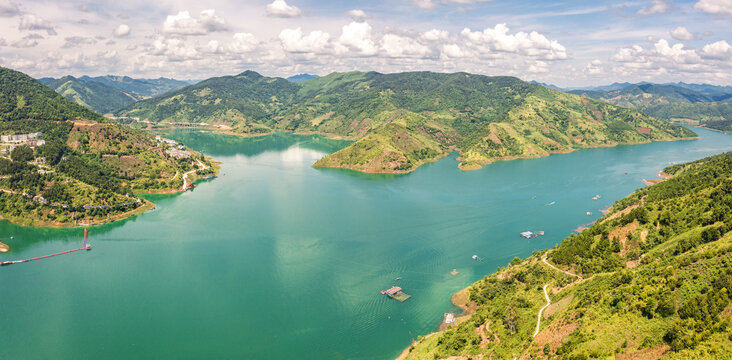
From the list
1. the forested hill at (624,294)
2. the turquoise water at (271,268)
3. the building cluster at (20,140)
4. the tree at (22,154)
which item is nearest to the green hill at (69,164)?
the tree at (22,154)

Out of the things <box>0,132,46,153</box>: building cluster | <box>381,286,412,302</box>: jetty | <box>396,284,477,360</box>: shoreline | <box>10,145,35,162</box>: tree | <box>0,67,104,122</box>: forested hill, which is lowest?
<box>396,284,477,360</box>: shoreline

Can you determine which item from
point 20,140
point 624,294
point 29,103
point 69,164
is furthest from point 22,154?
point 624,294

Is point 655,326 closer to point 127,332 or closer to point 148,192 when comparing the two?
point 127,332

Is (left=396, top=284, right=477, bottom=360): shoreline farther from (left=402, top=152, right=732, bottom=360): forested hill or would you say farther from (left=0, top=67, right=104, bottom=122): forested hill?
(left=0, top=67, right=104, bottom=122): forested hill

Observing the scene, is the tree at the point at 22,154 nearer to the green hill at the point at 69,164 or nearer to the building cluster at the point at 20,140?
the green hill at the point at 69,164

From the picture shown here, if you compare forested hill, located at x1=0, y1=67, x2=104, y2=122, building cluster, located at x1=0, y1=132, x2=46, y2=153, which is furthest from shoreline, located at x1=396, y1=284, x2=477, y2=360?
forested hill, located at x1=0, y1=67, x2=104, y2=122

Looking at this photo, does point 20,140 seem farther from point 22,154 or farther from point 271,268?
point 271,268
